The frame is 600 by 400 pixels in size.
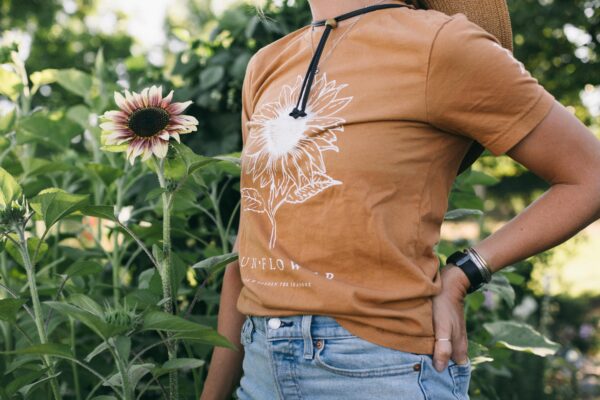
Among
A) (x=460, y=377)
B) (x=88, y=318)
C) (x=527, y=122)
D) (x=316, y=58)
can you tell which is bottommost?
(x=460, y=377)

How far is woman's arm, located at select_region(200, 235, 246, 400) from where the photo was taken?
179 cm

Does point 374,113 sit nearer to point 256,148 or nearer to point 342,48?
point 342,48

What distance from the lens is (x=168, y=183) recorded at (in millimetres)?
1700

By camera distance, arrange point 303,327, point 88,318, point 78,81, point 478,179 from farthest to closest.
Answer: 1. point 78,81
2. point 478,179
3. point 303,327
4. point 88,318

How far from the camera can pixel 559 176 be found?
1367 mm

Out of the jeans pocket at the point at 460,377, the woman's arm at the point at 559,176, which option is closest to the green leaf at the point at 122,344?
the jeans pocket at the point at 460,377

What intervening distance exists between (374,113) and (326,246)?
27cm

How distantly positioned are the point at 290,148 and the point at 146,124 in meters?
0.33

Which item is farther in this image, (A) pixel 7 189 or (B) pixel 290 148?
(A) pixel 7 189

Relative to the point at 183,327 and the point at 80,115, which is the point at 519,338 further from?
the point at 80,115

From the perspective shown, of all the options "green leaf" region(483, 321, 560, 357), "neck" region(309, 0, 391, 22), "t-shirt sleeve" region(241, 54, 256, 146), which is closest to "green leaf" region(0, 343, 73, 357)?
"t-shirt sleeve" region(241, 54, 256, 146)

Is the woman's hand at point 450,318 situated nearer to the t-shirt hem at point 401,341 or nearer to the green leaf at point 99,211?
the t-shirt hem at point 401,341

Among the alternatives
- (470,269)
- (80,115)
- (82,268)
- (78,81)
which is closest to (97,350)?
(82,268)

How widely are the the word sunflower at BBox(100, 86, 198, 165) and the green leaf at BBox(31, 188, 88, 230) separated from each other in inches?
5.7
